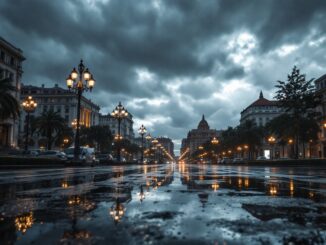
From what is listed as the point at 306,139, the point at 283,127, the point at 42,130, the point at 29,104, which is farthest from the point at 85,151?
the point at 306,139

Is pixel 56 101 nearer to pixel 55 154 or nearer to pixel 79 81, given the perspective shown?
pixel 55 154

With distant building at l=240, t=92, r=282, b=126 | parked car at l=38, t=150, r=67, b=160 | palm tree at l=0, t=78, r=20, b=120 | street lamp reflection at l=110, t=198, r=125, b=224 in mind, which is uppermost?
distant building at l=240, t=92, r=282, b=126

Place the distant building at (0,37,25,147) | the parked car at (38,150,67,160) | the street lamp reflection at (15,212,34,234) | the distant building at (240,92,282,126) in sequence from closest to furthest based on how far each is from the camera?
the street lamp reflection at (15,212,34,234) < the parked car at (38,150,67,160) < the distant building at (0,37,25,147) < the distant building at (240,92,282,126)

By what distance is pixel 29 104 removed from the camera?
39.1 meters

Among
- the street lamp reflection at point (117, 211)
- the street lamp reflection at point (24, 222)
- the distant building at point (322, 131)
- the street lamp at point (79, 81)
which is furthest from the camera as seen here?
the distant building at point (322, 131)

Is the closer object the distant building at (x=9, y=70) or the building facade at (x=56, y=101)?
the distant building at (x=9, y=70)

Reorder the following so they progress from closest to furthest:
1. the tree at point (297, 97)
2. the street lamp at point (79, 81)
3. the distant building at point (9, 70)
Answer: the street lamp at point (79, 81) < the tree at point (297, 97) < the distant building at point (9, 70)

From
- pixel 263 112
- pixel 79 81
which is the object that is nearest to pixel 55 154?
pixel 79 81

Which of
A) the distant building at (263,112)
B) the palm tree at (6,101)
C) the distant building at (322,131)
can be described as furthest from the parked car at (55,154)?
the distant building at (263,112)

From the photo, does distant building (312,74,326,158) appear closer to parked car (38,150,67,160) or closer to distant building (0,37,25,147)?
parked car (38,150,67,160)

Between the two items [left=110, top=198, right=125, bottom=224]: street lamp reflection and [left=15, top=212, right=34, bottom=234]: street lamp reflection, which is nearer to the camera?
[left=15, top=212, right=34, bottom=234]: street lamp reflection

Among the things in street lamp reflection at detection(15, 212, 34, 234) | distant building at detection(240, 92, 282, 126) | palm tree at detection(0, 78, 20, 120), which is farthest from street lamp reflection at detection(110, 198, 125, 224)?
distant building at detection(240, 92, 282, 126)

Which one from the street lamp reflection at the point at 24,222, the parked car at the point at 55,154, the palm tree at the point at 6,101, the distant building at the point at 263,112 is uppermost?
the distant building at the point at 263,112

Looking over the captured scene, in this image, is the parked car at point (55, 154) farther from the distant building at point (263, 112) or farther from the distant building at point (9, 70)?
the distant building at point (263, 112)
